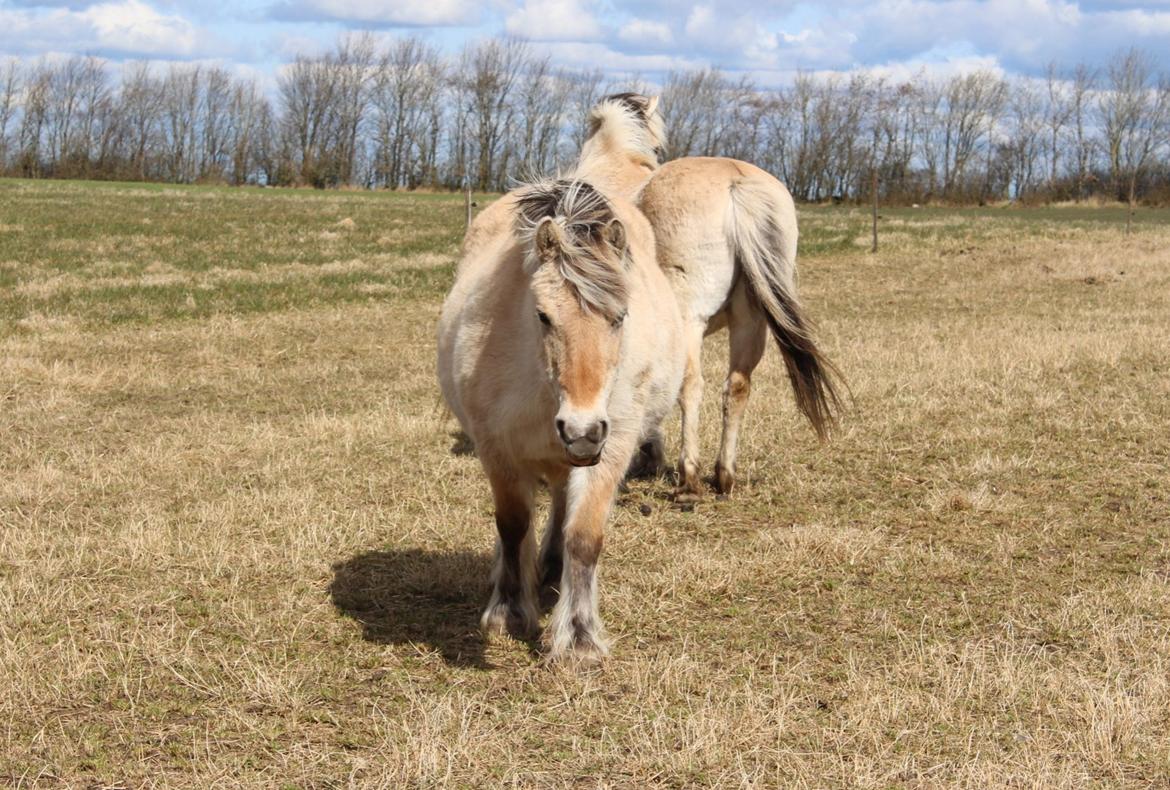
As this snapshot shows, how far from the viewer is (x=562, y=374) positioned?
3.87m

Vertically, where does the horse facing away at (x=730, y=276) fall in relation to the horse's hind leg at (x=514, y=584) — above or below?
above

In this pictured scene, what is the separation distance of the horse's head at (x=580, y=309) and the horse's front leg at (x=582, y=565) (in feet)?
1.59

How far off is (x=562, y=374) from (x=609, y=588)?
187 centimetres

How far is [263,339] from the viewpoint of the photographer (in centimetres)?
1332

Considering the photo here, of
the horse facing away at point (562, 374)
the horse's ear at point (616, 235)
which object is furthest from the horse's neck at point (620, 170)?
the horse's ear at point (616, 235)

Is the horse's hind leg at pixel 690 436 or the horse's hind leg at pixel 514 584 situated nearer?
the horse's hind leg at pixel 514 584

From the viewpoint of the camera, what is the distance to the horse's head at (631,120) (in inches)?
308

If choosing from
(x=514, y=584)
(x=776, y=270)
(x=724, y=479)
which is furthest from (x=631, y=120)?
(x=514, y=584)

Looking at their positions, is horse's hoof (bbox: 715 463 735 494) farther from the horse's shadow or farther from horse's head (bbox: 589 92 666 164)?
horse's head (bbox: 589 92 666 164)

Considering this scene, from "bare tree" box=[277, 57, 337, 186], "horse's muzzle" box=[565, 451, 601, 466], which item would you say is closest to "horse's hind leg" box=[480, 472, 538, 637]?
"horse's muzzle" box=[565, 451, 601, 466]

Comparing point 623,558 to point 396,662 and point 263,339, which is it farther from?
point 263,339

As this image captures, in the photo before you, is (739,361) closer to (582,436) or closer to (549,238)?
(549,238)

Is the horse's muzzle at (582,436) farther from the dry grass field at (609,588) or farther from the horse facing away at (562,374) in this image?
the dry grass field at (609,588)

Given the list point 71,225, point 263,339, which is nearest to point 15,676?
point 263,339
